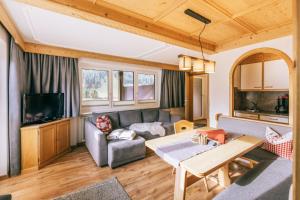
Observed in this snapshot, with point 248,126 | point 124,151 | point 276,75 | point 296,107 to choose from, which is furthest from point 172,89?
point 296,107

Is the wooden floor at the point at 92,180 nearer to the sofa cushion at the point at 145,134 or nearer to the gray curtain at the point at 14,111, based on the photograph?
the gray curtain at the point at 14,111

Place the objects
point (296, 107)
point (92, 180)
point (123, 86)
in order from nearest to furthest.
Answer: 1. point (296, 107)
2. point (92, 180)
3. point (123, 86)

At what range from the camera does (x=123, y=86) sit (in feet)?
14.6

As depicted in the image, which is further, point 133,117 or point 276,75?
point 133,117

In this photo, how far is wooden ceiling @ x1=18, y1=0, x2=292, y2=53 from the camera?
5.50ft

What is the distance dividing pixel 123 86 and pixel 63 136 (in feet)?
6.64

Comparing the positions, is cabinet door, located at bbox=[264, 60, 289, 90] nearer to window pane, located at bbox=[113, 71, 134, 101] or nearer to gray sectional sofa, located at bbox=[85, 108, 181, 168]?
gray sectional sofa, located at bbox=[85, 108, 181, 168]

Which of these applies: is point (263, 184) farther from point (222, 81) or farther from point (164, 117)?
point (164, 117)

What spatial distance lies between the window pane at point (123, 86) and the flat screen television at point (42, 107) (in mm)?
1451

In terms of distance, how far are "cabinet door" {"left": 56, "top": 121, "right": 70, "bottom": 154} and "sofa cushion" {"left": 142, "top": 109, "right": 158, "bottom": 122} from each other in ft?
6.46

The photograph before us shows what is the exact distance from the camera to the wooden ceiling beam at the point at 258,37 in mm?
2295

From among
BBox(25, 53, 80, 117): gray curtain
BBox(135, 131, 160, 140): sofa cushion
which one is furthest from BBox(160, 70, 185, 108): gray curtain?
BBox(25, 53, 80, 117): gray curtain

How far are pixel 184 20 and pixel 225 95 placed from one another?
6.00 ft

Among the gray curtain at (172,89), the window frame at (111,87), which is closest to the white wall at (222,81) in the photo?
the gray curtain at (172,89)
